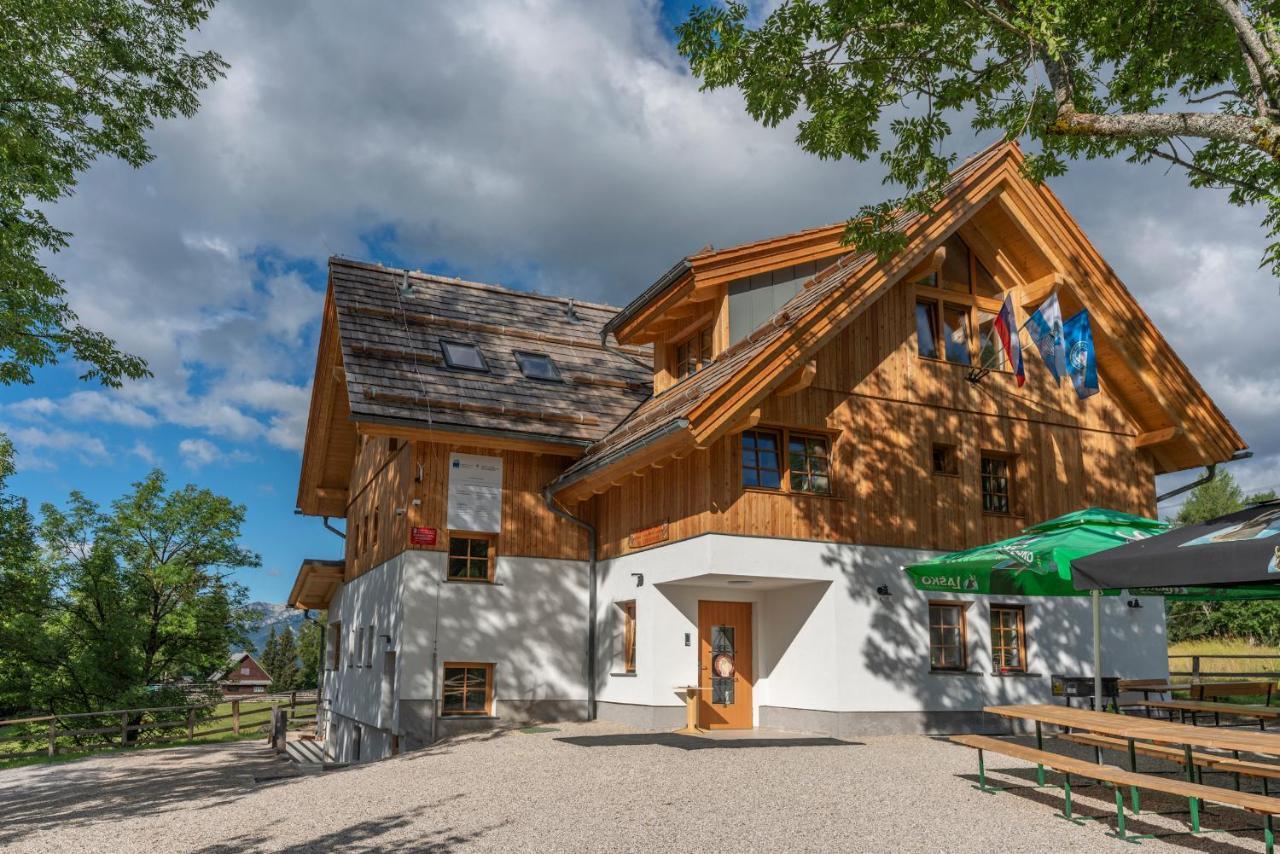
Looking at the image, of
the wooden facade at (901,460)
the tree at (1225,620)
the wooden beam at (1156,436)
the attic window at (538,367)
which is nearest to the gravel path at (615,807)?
the wooden facade at (901,460)

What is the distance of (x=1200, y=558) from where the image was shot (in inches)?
295

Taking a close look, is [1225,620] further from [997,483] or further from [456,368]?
[456,368]

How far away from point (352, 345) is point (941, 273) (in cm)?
1055

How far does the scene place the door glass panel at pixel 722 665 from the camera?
623 inches

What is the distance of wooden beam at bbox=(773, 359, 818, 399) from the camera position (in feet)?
47.5

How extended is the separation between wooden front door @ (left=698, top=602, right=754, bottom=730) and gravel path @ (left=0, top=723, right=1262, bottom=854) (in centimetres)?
179

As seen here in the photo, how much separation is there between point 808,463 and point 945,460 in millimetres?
2704

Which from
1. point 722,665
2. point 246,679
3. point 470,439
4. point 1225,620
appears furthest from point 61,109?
point 246,679

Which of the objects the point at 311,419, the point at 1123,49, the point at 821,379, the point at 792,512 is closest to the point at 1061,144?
the point at 1123,49

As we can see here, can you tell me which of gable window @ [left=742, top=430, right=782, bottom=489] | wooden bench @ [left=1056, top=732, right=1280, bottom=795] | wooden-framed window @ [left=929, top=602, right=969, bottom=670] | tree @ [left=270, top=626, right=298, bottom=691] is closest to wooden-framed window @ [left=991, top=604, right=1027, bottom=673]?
wooden-framed window @ [left=929, top=602, right=969, bottom=670]

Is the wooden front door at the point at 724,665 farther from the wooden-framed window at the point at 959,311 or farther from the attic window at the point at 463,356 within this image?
the attic window at the point at 463,356

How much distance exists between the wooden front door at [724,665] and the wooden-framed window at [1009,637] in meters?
4.02

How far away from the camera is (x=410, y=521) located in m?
17.0

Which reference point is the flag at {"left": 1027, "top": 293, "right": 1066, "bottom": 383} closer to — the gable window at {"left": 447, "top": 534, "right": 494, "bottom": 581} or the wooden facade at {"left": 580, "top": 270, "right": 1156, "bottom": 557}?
the wooden facade at {"left": 580, "top": 270, "right": 1156, "bottom": 557}
